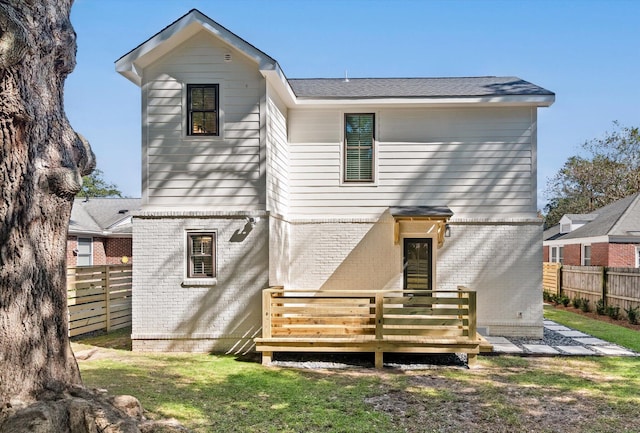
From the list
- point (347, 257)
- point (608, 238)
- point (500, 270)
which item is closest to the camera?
point (500, 270)

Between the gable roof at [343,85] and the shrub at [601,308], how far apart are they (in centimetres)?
801

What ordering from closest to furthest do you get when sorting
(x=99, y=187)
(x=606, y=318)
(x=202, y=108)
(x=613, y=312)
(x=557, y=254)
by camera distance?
(x=202, y=108), (x=613, y=312), (x=606, y=318), (x=557, y=254), (x=99, y=187)

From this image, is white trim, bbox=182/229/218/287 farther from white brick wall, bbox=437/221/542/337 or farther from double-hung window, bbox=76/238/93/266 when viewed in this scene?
double-hung window, bbox=76/238/93/266

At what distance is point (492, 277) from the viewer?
33.4 feet

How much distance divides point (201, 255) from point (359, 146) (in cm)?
454

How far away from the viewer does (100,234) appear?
1922 centimetres

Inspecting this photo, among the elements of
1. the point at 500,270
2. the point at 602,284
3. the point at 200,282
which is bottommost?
the point at 602,284

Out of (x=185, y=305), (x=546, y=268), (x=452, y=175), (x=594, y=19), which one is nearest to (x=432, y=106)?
(x=452, y=175)

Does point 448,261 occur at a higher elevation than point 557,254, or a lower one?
higher

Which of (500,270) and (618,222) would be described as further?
(618,222)

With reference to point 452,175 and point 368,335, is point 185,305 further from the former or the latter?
point 452,175

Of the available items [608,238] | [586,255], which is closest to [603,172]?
[586,255]

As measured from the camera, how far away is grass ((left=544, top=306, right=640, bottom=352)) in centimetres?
977

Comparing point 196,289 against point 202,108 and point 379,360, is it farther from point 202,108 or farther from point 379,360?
point 379,360
